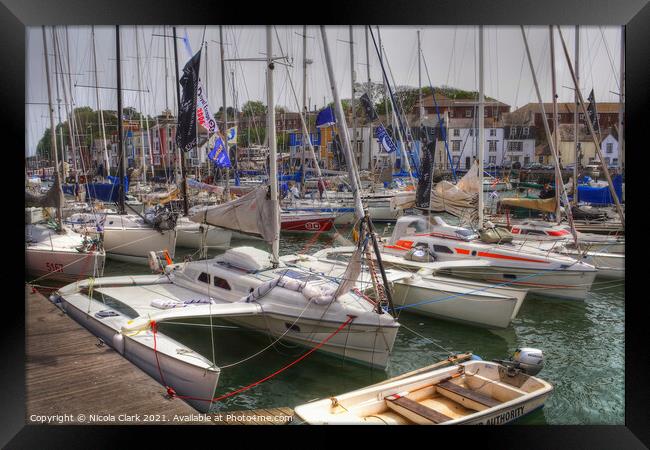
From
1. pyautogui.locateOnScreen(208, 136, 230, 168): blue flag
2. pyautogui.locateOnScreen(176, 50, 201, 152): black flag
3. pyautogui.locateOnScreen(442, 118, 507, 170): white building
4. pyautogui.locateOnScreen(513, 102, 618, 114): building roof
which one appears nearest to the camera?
pyautogui.locateOnScreen(176, 50, 201, 152): black flag

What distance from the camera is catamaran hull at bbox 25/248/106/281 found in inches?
482

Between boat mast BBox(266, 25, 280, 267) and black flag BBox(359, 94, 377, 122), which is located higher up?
black flag BBox(359, 94, 377, 122)

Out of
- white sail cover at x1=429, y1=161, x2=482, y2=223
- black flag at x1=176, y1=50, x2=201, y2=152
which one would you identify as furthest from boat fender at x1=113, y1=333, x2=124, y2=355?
white sail cover at x1=429, y1=161, x2=482, y2=223

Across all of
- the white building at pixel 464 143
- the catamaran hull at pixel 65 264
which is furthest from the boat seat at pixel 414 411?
the white building at pixel 464 143

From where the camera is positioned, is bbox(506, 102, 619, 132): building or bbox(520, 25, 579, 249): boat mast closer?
bbox(520, 25, 579, 249): boat mast

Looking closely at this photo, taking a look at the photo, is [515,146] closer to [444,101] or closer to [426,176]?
[444,101]

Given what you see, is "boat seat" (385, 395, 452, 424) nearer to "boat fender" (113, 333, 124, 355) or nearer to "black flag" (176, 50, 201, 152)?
"boat fender" (113, 333, 124, 355)

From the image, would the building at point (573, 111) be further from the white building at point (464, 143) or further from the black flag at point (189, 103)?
the black flag at point (189, 103)

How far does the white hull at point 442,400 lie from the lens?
571 centimetres

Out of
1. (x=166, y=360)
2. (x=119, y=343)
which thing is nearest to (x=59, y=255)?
(x=119, y=343)

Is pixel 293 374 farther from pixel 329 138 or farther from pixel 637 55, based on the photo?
pixel 329 138

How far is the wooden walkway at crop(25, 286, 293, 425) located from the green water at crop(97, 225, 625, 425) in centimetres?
128

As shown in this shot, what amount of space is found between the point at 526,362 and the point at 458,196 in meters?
7.15
